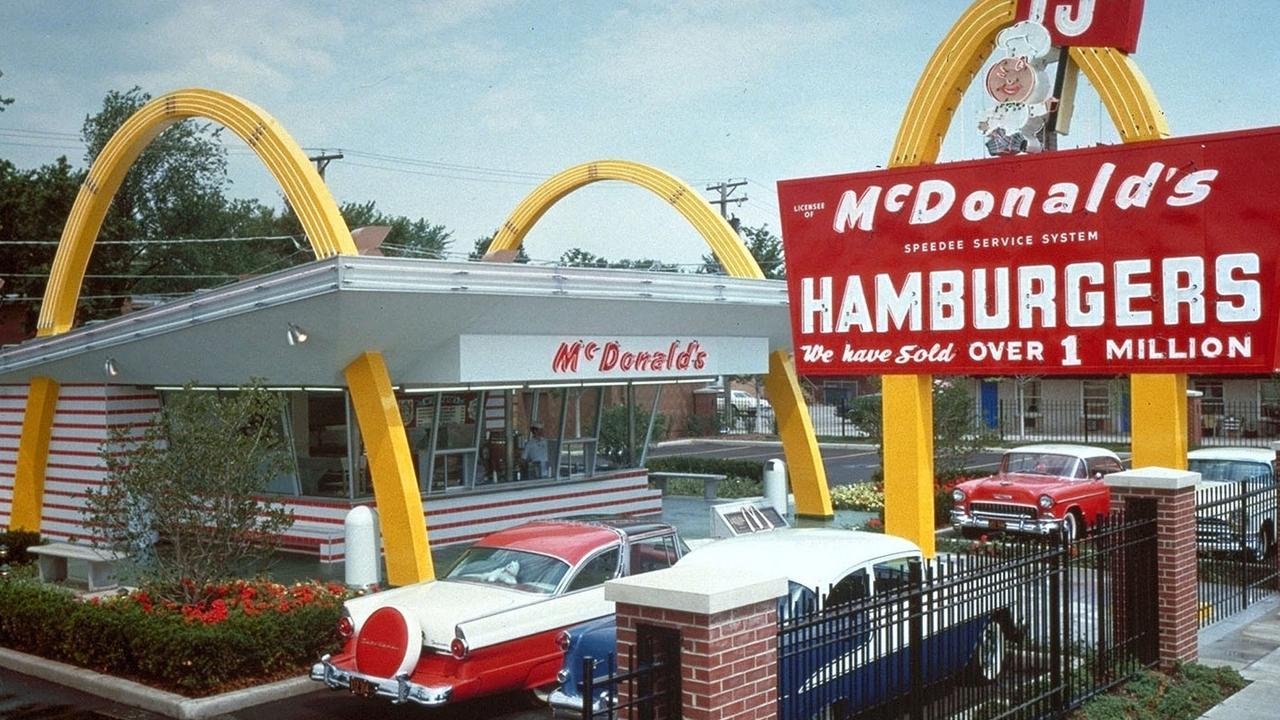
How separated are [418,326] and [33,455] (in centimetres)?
1058

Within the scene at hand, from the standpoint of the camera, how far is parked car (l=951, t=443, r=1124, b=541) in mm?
19125

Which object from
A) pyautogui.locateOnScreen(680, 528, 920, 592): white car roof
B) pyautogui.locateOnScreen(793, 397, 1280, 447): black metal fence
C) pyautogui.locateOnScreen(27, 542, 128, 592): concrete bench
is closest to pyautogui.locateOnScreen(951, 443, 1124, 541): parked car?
pyautogui.locateOnScreen(680, 528, 920, 592): white car roof

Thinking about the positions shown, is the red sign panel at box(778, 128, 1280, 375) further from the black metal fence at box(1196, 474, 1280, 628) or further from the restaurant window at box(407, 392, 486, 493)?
the restaurant window at box(407, 392, 486, 493)

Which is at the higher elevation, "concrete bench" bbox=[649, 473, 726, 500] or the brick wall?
the brick wall

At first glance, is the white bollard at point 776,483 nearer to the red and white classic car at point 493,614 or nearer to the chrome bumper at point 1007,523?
the chrome bumper at point 1007,523

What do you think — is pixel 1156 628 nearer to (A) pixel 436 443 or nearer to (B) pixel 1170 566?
(B) pixel 1170 566

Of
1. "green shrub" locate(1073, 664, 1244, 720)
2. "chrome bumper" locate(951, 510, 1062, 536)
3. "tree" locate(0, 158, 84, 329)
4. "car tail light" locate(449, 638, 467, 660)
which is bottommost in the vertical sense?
"green shrub" locate(1073, 664, 1244, 720)

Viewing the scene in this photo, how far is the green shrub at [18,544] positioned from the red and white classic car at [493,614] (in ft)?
36.6

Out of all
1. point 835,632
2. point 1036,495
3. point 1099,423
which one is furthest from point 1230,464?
point 1099,423

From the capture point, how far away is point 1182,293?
31.9 ft

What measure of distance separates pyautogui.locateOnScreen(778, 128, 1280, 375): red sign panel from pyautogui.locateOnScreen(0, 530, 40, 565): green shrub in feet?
46.5

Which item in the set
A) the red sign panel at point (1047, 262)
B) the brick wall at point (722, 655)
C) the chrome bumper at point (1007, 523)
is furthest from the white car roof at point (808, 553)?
the chrome bumper at point (1007, 523)

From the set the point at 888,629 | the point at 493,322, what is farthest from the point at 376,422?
the point at 888,629

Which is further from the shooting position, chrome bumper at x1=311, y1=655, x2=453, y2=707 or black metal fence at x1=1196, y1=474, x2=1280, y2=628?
black metal fence at x1=1196, y1=474, x2=1280, y2=628
